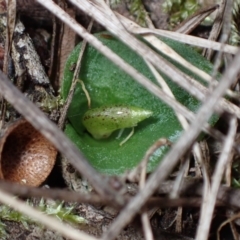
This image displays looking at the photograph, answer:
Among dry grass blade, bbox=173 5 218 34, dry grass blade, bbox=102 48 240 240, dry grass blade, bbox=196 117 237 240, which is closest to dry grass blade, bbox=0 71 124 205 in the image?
dry grass blade, bbox=102 48 240 240

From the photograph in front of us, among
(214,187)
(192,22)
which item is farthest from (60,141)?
(192,22)

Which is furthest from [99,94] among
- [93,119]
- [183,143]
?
[183,143]

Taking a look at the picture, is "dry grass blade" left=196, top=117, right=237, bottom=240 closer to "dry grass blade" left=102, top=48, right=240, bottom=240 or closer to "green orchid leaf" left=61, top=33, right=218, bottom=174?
"dry grass blade" left=102, top=48, right=240, bottom=240

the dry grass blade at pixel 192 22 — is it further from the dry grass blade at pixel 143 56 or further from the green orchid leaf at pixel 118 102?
the dry grass blade at pixel 143 56

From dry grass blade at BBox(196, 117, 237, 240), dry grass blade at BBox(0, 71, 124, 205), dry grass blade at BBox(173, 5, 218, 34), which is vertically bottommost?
dry grass blade at BBox(196, 117, 237, 240)

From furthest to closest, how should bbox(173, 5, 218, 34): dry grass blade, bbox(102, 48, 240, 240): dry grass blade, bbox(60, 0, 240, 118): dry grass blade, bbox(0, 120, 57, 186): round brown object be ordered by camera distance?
1. bbox(173, 5, 218, 34): dry grass blade
2. bbox(0, 120, 57, 186): round brown object
3. bbox(60, 0, 240, 118): dry grass blade
4. bbox(102, 48, 240, 240): dry grass blade

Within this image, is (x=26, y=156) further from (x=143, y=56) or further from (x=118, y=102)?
(x=143, y=56)
